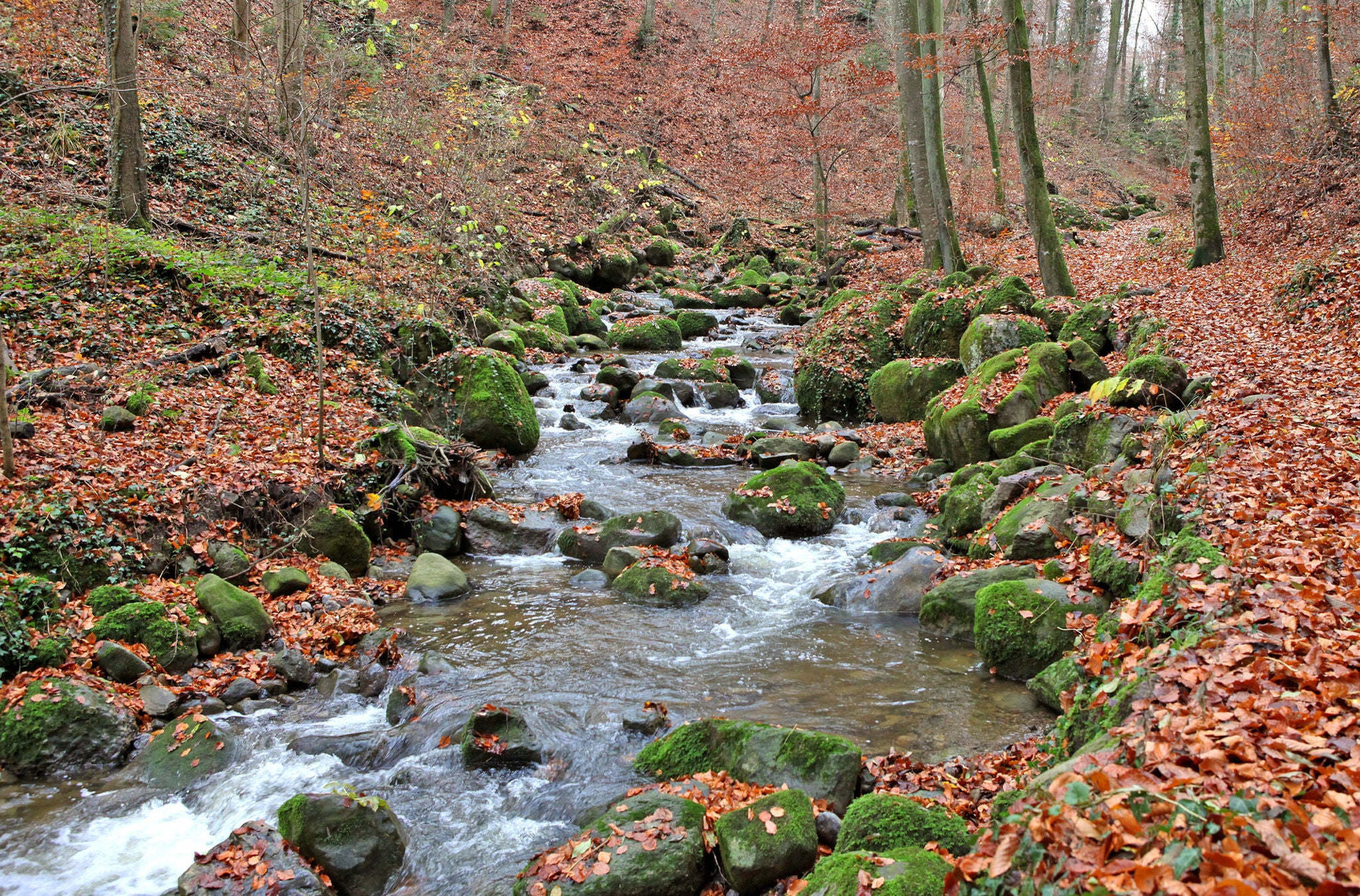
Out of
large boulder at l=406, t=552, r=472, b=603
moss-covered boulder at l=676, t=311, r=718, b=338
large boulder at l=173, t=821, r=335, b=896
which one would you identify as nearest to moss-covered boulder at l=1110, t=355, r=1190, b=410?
large boulder at l=406, t=552, r=472, b=603

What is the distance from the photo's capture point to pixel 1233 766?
2.96m

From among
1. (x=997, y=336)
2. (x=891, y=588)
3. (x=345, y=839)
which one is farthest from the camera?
(x=997, y=336)

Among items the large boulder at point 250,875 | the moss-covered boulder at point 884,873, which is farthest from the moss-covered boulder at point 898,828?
the large boulder at point 250,875

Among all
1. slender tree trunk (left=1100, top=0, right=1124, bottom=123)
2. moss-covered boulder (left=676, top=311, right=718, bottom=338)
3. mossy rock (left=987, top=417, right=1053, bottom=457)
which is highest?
slender tree trunk (left=1100, top=0, right=1124, bottom=123)

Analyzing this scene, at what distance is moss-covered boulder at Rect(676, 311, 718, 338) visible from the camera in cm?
2128

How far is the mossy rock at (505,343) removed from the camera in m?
15.6

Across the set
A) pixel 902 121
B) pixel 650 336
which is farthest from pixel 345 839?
pixel 902 121

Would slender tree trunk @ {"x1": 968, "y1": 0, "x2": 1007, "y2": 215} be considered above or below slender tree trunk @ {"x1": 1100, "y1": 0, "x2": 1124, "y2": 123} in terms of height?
below

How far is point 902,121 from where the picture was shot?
18.6 meters

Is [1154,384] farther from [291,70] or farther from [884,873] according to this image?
[291,70]

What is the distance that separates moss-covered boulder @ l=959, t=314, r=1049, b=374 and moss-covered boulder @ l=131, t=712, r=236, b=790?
11.7 m

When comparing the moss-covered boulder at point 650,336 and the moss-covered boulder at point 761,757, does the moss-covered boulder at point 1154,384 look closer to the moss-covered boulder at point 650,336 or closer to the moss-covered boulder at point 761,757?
the moss-covered boulder at point 761,757

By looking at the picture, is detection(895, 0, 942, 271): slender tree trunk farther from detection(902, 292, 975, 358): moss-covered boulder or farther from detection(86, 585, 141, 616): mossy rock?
detection(86, 585, 141, 616): mossy rock

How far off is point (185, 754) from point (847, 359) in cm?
1302
